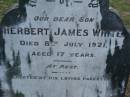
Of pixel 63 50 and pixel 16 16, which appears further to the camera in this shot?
pixel 63 50

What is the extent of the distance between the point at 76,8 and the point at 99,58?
505mm

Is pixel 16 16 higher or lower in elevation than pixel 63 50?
higher

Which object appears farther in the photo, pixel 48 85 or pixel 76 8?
pixel 48 85

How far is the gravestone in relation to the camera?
3299 millimetres

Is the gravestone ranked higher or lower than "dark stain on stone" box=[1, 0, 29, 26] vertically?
lower

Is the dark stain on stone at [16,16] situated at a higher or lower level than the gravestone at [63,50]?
higher

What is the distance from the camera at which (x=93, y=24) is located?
11.0 ft

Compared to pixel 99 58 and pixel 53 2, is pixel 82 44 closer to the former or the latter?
pixel 99 58

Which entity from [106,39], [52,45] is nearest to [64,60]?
[52,45]

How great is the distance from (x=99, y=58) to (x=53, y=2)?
639 millimetres

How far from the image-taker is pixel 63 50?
346 cm

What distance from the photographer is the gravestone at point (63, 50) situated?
10.8 ft

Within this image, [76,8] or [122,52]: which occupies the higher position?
[76,8]

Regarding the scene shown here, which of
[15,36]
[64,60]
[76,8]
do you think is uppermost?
[76,8]
